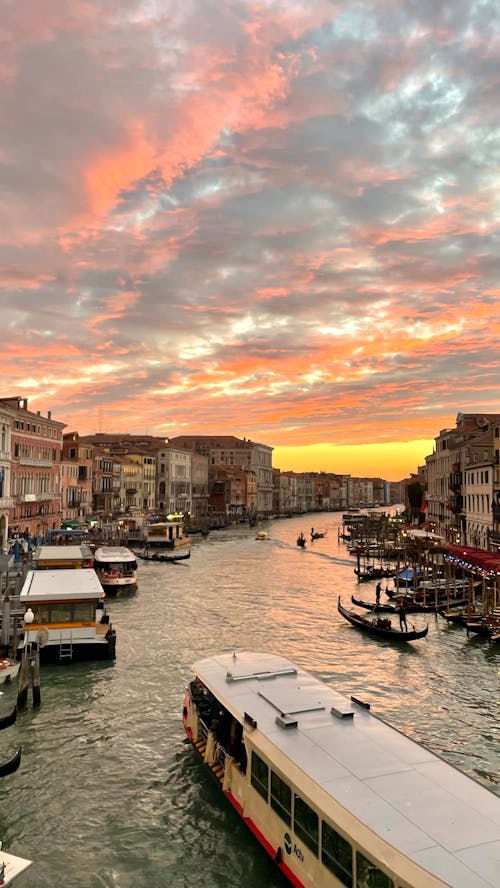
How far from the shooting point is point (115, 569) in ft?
132

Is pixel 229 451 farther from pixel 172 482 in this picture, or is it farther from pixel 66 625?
pixel 66 625

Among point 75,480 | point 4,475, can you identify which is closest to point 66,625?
point 4,475

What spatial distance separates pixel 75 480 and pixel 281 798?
63.8 m

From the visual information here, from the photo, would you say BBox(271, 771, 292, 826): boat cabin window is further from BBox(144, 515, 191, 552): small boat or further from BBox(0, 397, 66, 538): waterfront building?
BBox(144, 515, 191, 552): small boat

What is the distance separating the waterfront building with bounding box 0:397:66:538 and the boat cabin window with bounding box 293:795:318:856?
1638 inches

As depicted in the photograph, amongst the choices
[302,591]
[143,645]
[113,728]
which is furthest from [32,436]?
[113,728]

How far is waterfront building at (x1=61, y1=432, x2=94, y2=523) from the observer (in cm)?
6719

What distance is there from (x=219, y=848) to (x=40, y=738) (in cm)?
597

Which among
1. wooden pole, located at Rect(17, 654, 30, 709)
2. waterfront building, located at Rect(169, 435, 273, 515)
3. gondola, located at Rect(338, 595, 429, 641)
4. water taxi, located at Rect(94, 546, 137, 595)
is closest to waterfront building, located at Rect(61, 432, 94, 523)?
water taxi, located at Rect(94, 546, 137, 595)

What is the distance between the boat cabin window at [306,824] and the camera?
7.93 m

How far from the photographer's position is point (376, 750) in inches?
354

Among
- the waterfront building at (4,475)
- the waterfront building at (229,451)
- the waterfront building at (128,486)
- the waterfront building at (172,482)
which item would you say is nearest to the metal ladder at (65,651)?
the waterfront building at (4,475)

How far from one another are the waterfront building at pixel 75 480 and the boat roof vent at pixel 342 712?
58.2 meters

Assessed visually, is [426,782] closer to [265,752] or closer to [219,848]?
[265,752]
